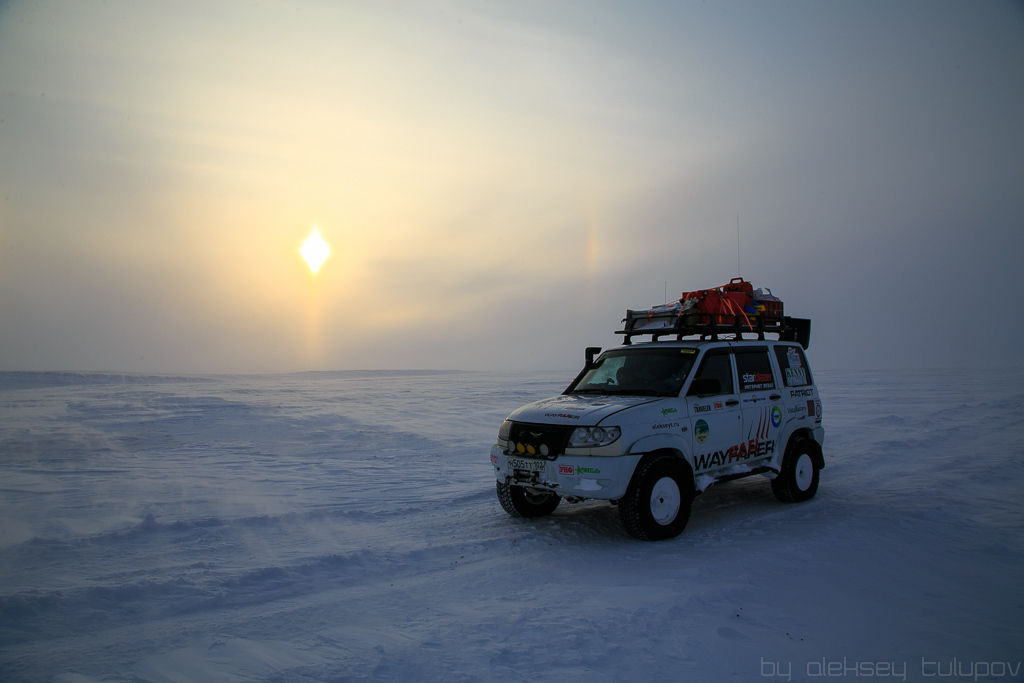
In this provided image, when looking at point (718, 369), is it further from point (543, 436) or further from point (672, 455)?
point (543, 436)

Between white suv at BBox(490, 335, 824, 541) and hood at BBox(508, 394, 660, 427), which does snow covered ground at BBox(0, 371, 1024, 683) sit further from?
hood at BBox(508, 394, 660, 427)

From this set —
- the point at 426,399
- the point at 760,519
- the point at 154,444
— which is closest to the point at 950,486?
the point at 760,519

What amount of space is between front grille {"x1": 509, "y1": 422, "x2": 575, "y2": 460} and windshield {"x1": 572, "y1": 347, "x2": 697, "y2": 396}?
1.20 m

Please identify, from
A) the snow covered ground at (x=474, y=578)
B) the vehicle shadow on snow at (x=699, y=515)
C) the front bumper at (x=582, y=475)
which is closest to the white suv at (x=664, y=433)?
the front bumper at (x=582, y=475)

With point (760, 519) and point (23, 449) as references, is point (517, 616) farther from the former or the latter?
point (23, 449)

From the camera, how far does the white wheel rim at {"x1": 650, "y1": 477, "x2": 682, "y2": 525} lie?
6547mm

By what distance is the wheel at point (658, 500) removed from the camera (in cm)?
638

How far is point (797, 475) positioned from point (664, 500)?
9.01 ft

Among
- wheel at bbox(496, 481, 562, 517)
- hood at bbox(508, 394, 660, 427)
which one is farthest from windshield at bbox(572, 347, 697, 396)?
wheel at bbox(496, 481, 562, 517)

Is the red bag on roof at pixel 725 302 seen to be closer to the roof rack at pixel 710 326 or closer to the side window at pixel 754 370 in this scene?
the roof rack at pixel 710 326

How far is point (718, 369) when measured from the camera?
771cm

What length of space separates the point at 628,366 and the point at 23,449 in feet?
39.1

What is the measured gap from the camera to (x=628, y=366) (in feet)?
25.8

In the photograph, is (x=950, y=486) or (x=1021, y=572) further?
(x=950, y=486)
